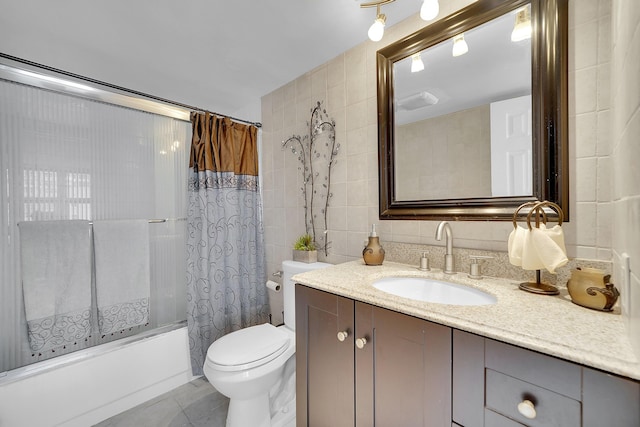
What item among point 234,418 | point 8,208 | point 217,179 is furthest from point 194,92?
point 234,418

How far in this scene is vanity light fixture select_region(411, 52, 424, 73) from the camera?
1315 millimetres

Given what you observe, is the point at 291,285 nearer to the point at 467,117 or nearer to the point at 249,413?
the point at 249,413

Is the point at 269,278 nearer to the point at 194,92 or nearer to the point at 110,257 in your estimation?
the point at 110,257

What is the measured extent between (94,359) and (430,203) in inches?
82.1

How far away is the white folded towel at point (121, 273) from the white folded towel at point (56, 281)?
0.20ft

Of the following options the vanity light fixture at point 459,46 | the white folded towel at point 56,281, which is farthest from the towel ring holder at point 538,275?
the white folded towel at point 56,281

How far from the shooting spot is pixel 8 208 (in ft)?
4.41

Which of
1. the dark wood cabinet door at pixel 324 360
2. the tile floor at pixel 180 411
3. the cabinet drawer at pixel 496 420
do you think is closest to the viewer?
the cabinet drawer at pixel 496 420

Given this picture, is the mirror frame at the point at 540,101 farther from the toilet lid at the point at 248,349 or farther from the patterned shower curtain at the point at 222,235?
the patterned shower curtain at the point at 222,235

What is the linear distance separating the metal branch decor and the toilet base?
36.1 inches

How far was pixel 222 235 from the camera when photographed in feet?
6.59

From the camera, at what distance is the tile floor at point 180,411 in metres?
1.50

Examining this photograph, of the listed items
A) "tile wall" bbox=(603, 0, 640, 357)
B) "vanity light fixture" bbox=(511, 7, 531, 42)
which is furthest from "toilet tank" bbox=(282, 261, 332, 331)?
"vanity light fixture" bbox=(511, 7, 531, 42)

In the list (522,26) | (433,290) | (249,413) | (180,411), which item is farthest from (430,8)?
(180,411)
